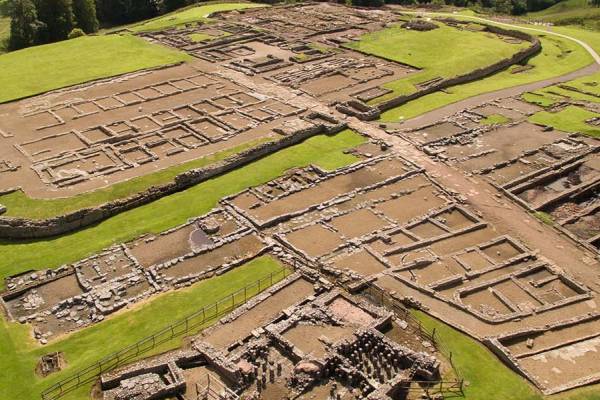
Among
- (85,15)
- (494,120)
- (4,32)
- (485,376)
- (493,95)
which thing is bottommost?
(4,32)

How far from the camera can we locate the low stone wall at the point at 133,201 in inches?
1674

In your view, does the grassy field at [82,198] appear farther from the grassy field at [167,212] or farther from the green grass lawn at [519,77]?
the green grass lawn at [519,77]

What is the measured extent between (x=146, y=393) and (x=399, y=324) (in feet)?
48.0

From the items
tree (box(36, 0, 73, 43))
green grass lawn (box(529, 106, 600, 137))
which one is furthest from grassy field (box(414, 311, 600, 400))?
tree (box(36, 0, 73, 43))

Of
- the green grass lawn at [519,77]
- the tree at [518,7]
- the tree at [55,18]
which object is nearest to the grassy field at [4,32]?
the tree at [55,18]

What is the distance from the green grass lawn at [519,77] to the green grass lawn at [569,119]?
366 inches

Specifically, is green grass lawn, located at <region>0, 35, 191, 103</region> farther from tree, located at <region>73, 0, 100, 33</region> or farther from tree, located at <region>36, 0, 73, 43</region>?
tree, located at <region>73, 0, 100, 33</region>

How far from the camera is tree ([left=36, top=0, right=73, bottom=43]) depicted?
9419 centimetres

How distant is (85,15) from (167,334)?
86226 millimetres

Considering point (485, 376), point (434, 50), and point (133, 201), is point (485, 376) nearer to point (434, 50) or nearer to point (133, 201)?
point (133, 201)

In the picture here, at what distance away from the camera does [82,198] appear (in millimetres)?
46094

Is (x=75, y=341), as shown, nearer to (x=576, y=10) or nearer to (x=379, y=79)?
(x=379, y=79)

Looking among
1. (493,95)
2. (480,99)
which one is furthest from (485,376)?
(493,95)

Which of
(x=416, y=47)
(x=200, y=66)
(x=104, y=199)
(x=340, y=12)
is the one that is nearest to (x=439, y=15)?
(x=340, y=12)
